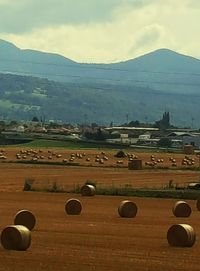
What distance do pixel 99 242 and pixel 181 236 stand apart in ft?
9.48

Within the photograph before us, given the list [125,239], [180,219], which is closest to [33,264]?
[125,239]

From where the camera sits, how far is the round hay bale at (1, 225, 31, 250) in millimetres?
23656

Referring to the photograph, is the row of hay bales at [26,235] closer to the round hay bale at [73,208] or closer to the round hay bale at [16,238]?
the round hay bale at [16,238]

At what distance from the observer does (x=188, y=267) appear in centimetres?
2145

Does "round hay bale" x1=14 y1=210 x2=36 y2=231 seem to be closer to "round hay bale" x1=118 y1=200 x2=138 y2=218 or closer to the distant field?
"round hay bale" x1=118 y1=200 x2=138 y2=218

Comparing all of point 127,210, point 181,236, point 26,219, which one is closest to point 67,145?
point 127,210

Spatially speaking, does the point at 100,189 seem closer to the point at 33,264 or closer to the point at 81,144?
the point at 33,264

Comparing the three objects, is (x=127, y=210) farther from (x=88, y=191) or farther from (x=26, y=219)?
(x=88, y=191)

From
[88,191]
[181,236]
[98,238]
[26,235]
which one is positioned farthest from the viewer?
[88,191]

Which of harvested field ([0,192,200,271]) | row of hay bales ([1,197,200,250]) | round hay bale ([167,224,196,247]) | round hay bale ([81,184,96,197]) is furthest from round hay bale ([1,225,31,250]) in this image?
round hay bale ([81,184,96,197])

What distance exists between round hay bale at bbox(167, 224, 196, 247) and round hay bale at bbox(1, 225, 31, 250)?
4857mm

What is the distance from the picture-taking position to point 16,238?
23.8 meters

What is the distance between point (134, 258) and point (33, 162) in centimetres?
8363

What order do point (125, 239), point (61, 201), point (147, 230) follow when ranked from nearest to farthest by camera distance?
point (125, 239) < point (147, 230) < point (61, 201)
